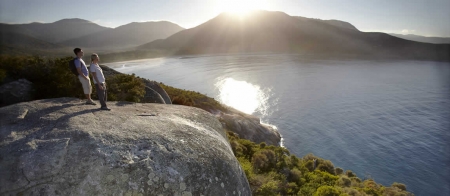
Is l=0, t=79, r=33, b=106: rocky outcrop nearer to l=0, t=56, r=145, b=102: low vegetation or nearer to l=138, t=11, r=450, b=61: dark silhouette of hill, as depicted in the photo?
l=0, t=56, r=145, b=102: low vegetation

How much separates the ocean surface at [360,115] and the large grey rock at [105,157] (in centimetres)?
2912

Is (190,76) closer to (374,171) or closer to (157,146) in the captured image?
(374,171)

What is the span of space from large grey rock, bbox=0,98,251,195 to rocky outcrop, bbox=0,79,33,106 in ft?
16.2

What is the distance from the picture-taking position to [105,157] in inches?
231

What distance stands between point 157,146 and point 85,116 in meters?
3.20

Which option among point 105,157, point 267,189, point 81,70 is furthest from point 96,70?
point 267,189

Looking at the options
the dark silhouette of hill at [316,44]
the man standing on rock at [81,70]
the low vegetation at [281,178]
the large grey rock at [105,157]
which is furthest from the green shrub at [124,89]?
the dark silhouette of hill at [316,44]

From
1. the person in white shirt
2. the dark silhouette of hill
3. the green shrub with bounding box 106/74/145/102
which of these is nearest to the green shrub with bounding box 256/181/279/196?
the person in white shirt

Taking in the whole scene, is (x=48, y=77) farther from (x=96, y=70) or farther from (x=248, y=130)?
(x=248, y=130)

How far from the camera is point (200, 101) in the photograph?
34844 millimetres

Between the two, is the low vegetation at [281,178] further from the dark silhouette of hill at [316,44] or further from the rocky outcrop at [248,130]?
the dark silhouette of hill at [316,44]

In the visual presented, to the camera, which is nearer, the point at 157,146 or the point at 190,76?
the point at 157,146

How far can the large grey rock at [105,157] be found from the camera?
549cm

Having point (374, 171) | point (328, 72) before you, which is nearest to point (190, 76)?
point (328, 72)
